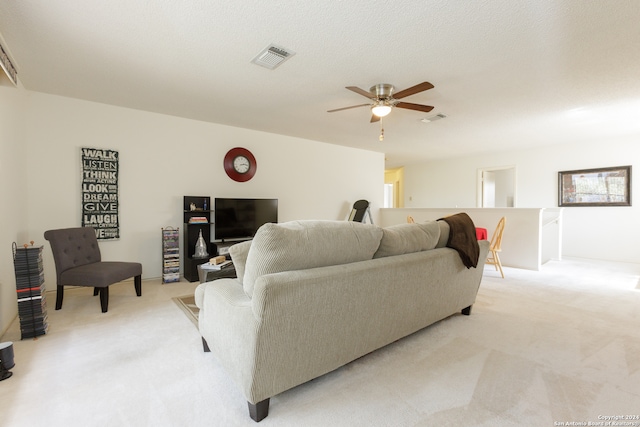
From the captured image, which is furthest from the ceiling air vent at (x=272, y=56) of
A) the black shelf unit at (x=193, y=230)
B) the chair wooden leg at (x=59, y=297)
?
the chair wooden leg at (x=59, y=297)

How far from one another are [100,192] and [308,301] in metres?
3.51

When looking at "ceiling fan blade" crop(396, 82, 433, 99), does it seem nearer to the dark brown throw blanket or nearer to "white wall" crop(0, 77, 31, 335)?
the dark brown throw blanket

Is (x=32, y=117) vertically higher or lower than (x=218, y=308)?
higher

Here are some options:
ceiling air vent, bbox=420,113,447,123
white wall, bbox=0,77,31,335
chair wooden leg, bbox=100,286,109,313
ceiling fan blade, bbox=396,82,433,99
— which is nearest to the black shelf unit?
chair wooden leg, bbox=100,286,109,313

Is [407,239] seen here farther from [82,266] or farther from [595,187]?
[595,187]

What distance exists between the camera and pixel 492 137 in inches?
206

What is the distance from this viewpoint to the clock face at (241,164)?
461 centimetres

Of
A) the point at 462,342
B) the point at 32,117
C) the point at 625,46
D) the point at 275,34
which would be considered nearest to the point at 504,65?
the point at 625,46

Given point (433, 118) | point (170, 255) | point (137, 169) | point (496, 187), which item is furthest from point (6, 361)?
point (496, 187)

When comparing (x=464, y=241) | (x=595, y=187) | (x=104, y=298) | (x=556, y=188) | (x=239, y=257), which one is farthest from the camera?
(x=556, y=188)

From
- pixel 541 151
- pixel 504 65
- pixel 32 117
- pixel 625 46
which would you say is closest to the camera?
pixel 625 46

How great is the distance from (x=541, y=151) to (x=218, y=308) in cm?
711

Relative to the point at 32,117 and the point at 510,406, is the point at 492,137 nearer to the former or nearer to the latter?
the point at 510,406

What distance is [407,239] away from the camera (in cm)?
195
